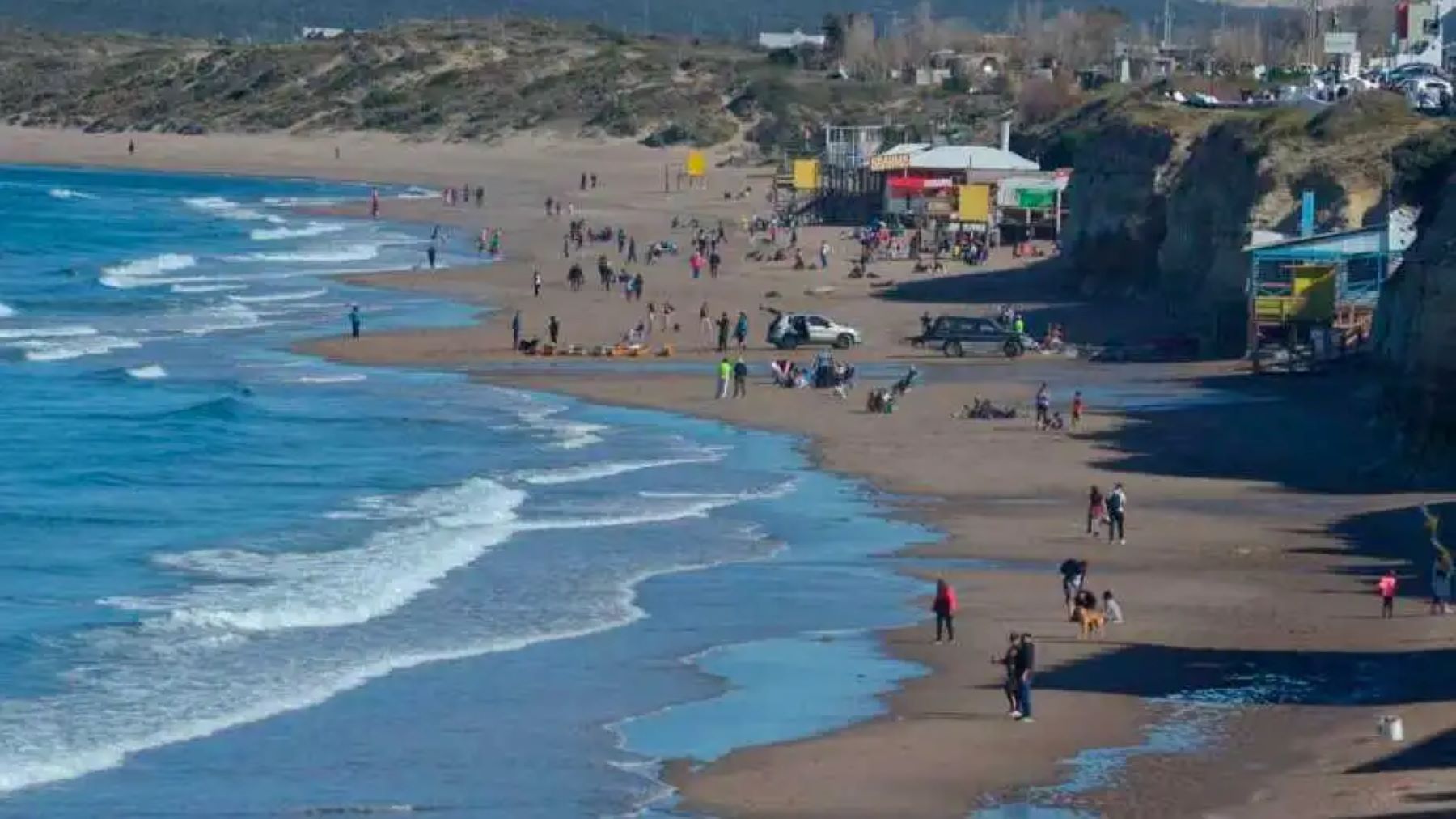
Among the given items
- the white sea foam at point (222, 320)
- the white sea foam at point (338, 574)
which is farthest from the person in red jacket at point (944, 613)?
the white sea foam at point (222, 320)

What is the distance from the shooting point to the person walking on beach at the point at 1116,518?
3023 cm

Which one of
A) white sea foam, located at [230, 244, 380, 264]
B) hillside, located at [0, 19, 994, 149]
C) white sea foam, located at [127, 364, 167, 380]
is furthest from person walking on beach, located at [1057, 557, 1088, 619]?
hillside, located at [0, 19, 994, 149]

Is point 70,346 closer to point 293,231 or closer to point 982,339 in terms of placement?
point 982,339

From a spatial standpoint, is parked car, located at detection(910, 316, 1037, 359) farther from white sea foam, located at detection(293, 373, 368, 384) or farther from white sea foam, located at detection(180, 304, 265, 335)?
white sea foam, located at detection(180, 304, 265, 335)

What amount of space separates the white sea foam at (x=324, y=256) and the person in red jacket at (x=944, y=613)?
166ft

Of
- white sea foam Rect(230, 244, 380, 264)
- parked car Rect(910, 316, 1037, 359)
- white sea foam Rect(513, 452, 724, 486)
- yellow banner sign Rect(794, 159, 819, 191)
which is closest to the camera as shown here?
white sea foam Rect(513, 452, 724, 486)

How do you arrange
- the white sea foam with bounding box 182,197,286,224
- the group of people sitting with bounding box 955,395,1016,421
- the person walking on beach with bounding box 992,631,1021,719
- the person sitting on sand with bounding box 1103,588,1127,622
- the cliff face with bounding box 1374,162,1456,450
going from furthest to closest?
the white sea foam with bounding box 182,197,286,224 < the group of people sitting with bounding box 955,395,1016,421 < the cliff face with bounding box 1374,162,1456,450 < the person sitting on sand with bounding box 1103,588,1127,622 < the person walking on beach with bounding box 992,631,1021,719

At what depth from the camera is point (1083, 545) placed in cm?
3028

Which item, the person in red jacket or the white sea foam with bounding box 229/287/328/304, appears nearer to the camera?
the person in red jacket

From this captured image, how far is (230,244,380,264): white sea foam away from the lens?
74.8m

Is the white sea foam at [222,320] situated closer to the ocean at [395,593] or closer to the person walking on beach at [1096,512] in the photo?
the ocean at [395,593]

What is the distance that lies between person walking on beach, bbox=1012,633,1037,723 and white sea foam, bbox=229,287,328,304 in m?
43.1

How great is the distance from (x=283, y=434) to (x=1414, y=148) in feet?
72.1

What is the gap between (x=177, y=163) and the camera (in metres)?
131
